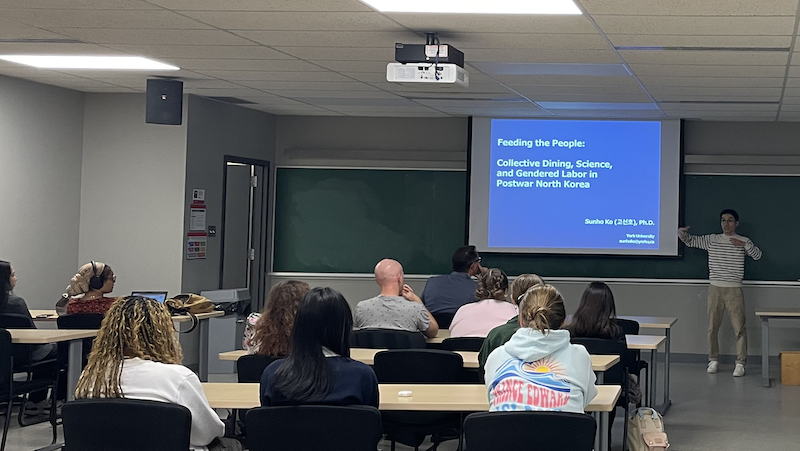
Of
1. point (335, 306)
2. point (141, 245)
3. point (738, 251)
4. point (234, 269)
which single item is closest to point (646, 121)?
point (738, 251)

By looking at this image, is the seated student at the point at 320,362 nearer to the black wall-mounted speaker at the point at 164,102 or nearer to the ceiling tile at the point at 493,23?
the ceiling tile at the point at 493,23

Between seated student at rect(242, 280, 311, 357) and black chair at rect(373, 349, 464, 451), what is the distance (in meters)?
0.61

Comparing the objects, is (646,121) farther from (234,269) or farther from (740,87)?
(234,269)

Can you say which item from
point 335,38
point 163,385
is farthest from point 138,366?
point 335,38

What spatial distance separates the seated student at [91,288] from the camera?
6883mm

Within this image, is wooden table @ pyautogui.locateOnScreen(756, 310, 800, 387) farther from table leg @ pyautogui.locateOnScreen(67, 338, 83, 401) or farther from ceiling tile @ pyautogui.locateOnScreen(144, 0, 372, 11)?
table leg @ pyautogui.locateOnScreen(67, 338, 83, 401)

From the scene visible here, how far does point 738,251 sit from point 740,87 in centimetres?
272

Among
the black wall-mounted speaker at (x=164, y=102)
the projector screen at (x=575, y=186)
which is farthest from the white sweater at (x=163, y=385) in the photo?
the projector screen at (x=575, y=186)

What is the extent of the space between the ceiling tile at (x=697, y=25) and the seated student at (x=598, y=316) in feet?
5.04

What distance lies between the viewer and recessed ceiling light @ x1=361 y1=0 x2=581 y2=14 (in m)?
4.91

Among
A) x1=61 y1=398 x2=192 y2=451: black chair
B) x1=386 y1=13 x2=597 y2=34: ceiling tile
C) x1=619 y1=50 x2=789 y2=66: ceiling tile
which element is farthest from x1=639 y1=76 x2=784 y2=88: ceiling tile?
x1=61 y1=398 x2=192 y2=451: black chair

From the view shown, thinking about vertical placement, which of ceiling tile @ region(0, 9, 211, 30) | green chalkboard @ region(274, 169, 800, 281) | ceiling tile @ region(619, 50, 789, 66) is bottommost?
green chalkboard @ region(274, 169, 800, 281)

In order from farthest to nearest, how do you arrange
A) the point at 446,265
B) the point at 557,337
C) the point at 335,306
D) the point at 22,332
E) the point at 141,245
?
1. the point at 446,265
2. the point at 141,245
3. the point at 22,332
4. the point at 557,337
5. the point at 335,306

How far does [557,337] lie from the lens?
3.64 metres
